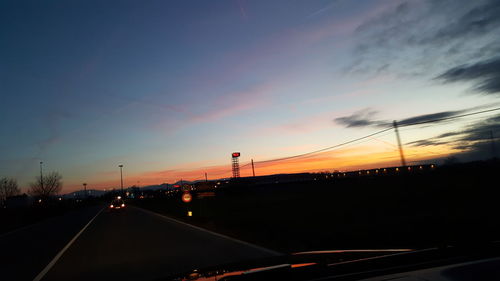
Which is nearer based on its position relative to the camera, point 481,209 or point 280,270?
point 280,270

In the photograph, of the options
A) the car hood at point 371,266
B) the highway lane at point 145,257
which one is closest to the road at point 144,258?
the highway lane at point 145,257

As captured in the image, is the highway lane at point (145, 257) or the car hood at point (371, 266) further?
the highway lane at point (145, 257)

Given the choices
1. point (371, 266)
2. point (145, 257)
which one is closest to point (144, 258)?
point (145, 257)

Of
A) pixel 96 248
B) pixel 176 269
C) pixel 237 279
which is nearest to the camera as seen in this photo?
pixel 237 279

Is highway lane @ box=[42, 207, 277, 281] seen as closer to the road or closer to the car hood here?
the road

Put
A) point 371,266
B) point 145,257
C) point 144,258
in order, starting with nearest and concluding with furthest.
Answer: point 371,266 < point 144,258 < point 145,257

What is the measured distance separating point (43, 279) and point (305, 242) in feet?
23.9

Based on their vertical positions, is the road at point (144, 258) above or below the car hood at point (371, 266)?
below

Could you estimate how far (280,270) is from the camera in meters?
3.51

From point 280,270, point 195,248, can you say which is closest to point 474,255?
point 280,270

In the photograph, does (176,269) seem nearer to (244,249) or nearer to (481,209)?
(244,249)

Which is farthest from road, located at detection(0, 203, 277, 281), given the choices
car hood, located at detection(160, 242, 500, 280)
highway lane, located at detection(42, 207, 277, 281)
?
car hood, located at detection(160, 242, 500, 280)

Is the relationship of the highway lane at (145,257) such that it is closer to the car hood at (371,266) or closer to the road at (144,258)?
the road at (144,258)

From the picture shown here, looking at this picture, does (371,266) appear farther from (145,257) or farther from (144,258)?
(145,257)
